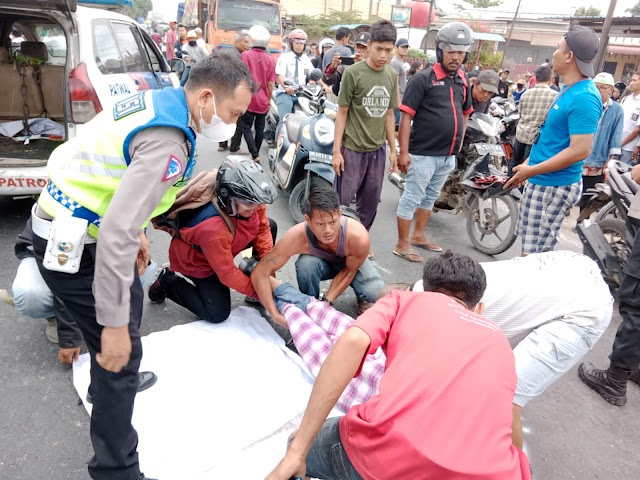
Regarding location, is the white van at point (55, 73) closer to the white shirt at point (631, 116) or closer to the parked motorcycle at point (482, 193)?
the parked motorcycle at point (482, 193)

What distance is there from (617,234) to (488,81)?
1784mm

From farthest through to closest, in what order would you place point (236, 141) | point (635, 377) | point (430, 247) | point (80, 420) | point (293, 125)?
point (236, 141) < point (293, 125) < point (430, 247) < point (635, 377) < point (80, 420)

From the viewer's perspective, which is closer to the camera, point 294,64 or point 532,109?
point 532,109

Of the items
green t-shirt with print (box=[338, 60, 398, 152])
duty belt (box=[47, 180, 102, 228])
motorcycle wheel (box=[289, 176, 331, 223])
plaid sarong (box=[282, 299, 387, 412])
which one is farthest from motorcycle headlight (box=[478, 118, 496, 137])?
duty belt (box=[47, 180, 102, 228])

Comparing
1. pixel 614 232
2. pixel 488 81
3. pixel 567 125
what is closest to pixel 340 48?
pixel 488 81

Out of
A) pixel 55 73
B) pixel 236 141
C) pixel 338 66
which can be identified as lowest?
pixel 236 141

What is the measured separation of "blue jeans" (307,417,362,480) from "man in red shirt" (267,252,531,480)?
0.10 ft

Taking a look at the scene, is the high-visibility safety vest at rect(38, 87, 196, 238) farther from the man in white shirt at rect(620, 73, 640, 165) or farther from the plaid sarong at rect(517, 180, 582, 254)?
the man in white shirt at rect(620, 73, 640, 165)

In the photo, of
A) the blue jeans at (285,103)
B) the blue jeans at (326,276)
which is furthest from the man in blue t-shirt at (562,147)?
the blue jeans at (285,103)

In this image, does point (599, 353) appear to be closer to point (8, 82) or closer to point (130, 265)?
point (130, 265)

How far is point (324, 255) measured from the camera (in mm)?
2885

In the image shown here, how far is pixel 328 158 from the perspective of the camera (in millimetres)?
3994

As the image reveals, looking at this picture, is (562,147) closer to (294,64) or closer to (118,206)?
(118,206)

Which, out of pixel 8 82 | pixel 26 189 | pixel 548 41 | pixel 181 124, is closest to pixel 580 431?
pixel 181 124
